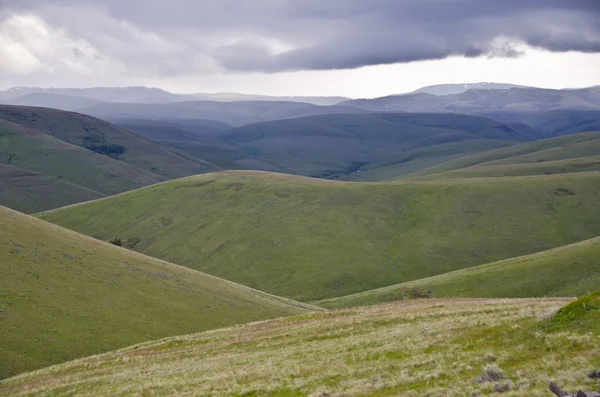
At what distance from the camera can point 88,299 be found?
206 ft

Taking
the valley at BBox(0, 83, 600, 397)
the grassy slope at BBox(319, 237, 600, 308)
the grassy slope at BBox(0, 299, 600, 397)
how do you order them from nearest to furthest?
the grassy slope at BBox(0, 299, 600, 397) → the valley at BBox(0, 83, 600, 397) → the grassy slope at BBox(319, 237, 600, 308)

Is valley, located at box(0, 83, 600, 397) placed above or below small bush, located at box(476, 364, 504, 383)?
below

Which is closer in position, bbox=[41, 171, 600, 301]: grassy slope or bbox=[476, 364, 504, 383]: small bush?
bbox=[476, 364, 504, 383]: small bush

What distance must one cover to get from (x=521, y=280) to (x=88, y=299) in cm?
5739

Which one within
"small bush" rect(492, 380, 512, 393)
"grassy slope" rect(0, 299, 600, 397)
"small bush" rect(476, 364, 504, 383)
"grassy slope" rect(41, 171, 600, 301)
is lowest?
"grassy slope" rect(41, 171, 600, 301)

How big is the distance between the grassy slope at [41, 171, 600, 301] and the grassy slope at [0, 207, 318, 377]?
33.6 m

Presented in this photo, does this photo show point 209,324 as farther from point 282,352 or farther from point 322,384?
point 322,384

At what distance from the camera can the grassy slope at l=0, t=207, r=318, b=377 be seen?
52.5 meters

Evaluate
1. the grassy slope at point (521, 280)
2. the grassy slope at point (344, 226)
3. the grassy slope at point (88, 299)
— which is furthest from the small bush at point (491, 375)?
the grassy slope at point (344, 226)

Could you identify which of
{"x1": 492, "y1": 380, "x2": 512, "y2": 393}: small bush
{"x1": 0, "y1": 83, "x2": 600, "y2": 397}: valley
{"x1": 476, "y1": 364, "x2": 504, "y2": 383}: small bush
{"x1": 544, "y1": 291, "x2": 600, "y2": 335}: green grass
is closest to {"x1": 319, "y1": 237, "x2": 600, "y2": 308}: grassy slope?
{"x1": 0, "y1": 83, "x2": 600, "y2": 397}: valley

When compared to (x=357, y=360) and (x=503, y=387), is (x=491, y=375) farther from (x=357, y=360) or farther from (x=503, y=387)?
(x=357, y=360)

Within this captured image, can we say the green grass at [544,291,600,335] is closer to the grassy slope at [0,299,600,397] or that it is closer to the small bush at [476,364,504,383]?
the grassy slope at [0,299,600,397]

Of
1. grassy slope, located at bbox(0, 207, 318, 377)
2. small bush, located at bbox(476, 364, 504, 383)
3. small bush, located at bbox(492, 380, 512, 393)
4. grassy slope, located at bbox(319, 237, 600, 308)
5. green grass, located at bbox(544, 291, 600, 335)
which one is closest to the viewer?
small bush, located at bbox(492, 380, 512, 393)

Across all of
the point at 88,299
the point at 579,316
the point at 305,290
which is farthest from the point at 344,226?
the point at 579,316
